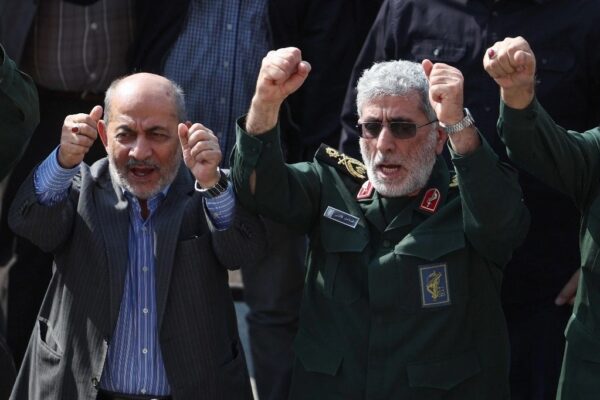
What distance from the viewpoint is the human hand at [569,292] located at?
17.6 ft

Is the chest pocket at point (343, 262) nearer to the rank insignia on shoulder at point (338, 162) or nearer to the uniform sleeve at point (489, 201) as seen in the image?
the rank insignia on shoulder at point (338, 162)

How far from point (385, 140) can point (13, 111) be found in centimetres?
130

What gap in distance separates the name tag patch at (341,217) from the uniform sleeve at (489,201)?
410 millimetres

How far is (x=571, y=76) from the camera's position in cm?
543

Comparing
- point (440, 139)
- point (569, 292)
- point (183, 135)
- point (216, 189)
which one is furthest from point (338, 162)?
point (569, 292)

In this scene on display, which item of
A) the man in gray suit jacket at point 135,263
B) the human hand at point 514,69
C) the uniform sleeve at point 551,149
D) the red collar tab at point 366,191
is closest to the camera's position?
the human hand at point 514,69

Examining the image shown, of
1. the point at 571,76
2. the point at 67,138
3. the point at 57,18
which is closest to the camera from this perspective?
the point at 67,138

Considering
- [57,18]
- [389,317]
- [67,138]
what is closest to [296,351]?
[389,317]

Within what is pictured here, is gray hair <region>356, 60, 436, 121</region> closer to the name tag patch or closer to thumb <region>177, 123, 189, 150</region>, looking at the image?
the name tag patch

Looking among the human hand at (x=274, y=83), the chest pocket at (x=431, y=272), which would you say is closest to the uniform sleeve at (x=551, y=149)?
the chest pocket at (x=431, y=272)

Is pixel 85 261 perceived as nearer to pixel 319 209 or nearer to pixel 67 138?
pixel 67 138

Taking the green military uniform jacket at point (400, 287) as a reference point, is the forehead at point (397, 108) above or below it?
above

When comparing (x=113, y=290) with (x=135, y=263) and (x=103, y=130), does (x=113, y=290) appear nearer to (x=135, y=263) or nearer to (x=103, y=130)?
(x=135, y=263)

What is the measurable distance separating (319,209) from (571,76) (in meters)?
1.23
